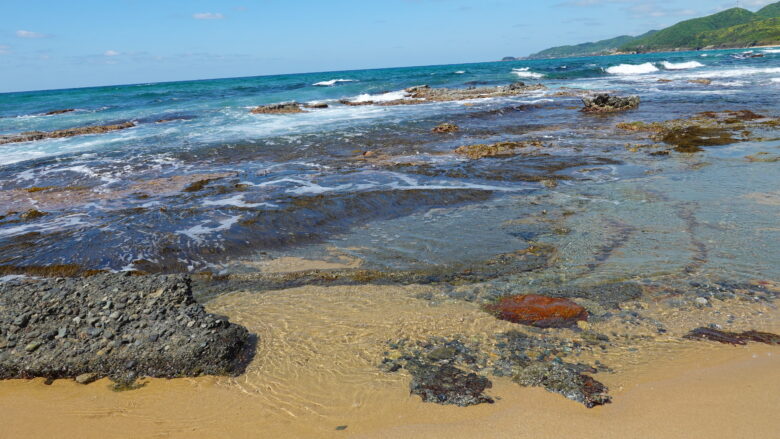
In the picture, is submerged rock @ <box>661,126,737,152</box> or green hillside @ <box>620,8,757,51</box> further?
green hillside @ <box>620,8,757,51</box>

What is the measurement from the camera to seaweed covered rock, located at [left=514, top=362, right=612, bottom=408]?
3492 mm

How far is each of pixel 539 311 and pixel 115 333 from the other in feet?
13.1

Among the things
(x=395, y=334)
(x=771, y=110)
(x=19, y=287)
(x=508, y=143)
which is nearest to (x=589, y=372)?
(x=395, y=334)

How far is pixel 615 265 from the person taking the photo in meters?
5.79

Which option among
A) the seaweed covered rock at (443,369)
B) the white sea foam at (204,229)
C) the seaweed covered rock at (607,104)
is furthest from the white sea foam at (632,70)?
the seaweed covered rock at (443,369)

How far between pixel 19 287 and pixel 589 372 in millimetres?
5621

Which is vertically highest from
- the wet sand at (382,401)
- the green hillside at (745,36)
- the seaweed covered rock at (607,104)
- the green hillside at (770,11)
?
the green hillside at (770,11)

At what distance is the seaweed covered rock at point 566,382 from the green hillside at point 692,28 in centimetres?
18210

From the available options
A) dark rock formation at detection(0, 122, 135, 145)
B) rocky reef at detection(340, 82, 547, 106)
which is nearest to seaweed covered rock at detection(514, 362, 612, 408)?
dark rock formation at detection(0, 122, 135, 145)

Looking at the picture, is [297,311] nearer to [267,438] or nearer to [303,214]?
[267,438]

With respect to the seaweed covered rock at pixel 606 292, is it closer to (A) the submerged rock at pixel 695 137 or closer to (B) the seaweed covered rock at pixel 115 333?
(B) the seaweed covered rock at pixel 115 333

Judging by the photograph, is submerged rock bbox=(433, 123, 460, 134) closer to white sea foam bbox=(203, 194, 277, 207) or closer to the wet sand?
white sea foam bbox=(203, 194, 277, 207)

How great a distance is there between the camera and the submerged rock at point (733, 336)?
415 centimetres

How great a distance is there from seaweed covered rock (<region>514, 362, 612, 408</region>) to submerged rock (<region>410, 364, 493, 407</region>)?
0.34 metres
